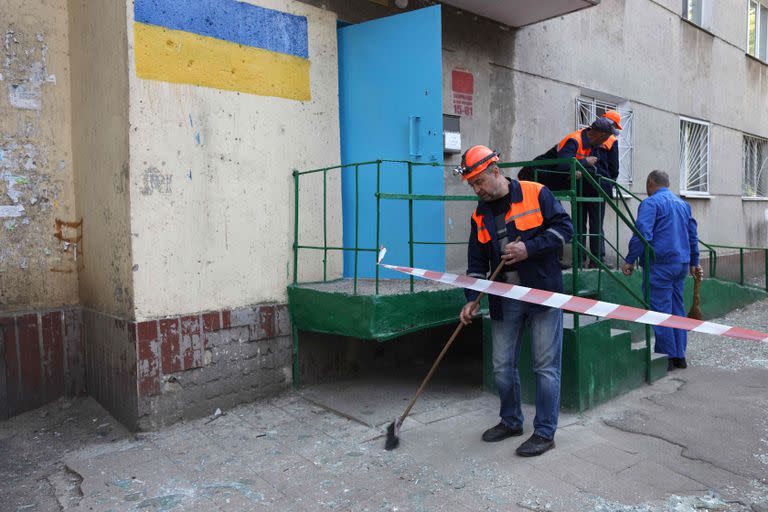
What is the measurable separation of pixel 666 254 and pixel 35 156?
519cm

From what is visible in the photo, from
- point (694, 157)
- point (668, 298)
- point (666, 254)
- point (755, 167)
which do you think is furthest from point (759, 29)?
point (668, 298)

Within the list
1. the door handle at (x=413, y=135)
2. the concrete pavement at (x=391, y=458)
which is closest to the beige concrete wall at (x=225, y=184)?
the door handle at (x=413, y=135)

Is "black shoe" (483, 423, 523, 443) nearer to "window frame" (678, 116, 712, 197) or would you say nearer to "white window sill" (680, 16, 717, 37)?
"window frame" (678, 116, 712, 197)

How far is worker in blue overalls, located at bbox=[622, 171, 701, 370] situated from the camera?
5348 millimetres

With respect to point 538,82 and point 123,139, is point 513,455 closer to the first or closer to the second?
point 123,139

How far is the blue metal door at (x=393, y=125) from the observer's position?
4805 mm

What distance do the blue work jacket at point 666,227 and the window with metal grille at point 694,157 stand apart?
A: 5053 mm

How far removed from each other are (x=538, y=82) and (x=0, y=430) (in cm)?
611

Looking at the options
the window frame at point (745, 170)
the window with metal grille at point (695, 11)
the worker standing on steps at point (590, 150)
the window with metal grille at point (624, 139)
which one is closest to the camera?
the worker standing on steps at point (590, 150)

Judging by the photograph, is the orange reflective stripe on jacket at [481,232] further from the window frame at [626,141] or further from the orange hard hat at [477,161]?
the window frame at [626,141]

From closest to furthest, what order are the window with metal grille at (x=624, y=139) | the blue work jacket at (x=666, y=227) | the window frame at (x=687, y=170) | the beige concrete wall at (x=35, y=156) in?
the beige concrete wall at (x=35, y=156) → the blue work jacket at (x=666, y=227) → the window with metal grille at (x=624, y=139) → the window frame at (x=687, y=170)

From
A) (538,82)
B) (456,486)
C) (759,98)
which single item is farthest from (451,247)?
(759,98)

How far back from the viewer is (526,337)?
438 cm

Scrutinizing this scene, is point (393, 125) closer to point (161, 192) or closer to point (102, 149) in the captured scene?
point (161, 192)
